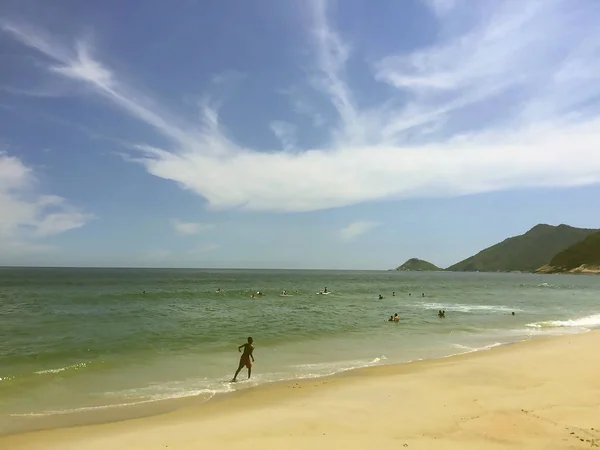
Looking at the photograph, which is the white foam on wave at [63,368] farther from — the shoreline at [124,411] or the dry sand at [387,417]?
the dry sand at [387,417]

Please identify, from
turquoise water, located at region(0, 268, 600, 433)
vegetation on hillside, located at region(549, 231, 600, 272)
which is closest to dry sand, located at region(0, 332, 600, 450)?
turquoise water, located at region(0, 268, 600, 433)

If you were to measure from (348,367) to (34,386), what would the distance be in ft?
37.0

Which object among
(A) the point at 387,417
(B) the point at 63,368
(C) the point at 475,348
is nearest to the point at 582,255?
(C) the point at 475,348

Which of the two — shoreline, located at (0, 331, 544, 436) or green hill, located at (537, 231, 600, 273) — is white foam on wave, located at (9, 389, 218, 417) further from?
green hill, located at (537, 231, 600, 273)

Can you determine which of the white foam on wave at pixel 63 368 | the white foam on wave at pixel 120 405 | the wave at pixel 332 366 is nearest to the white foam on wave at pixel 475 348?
the wave at pixel 332 366

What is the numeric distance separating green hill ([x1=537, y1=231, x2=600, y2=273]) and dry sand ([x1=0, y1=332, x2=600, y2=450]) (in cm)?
18619

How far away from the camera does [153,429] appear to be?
10445 millimetres

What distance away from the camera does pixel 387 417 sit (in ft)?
35.3

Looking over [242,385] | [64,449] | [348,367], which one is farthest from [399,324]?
[64,449]

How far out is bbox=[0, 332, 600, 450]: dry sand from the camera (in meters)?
9.09

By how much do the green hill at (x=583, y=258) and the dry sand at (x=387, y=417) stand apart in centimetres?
18619

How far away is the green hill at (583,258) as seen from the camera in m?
174

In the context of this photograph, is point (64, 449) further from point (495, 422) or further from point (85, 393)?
point (495, 422)

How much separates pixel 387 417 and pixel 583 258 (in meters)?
206
